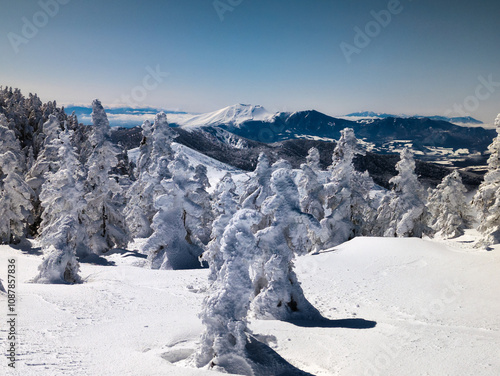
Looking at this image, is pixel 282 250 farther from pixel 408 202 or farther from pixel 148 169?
pixel 148 169

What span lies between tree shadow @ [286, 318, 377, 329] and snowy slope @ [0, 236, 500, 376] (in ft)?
0.12

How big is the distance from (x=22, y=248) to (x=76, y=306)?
19.2 m

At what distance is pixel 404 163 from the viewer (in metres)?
28.6

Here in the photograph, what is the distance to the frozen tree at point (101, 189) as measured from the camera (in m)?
27.4

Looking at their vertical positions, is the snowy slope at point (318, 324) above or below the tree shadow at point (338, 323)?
above

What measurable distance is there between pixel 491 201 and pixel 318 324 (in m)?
18.3

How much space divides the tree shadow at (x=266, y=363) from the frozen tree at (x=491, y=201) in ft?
64.5

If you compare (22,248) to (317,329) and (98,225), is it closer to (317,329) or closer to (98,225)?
(98,225)

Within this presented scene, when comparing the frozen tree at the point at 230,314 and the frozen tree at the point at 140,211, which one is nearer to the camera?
the frozen tree at the point at 230,314

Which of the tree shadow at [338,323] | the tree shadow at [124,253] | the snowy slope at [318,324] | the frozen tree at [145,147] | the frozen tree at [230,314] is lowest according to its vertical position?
the tree shadow at [124,253]

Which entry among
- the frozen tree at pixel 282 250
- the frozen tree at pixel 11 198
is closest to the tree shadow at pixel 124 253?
the frozen tree at pixel 11 198

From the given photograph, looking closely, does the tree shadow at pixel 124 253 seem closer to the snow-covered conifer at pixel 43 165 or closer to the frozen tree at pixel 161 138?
the frozen tree at pixel 161 138

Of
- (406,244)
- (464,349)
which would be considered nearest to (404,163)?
(406,244)

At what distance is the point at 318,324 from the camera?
1172 cm
